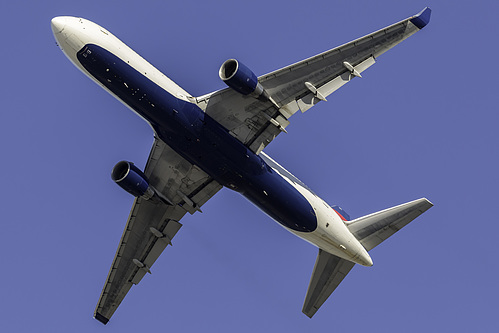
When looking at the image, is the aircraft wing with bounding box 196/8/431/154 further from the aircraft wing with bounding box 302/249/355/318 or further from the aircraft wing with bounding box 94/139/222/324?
the aircraft wing with bounding box 302/249/355/318

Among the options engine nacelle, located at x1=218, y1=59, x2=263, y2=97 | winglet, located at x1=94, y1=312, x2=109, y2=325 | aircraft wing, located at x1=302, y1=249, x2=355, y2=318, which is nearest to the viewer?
engine nacelle, located at x1=218, y1=59, x2=263, y2=97

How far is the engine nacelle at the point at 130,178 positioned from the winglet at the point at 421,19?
2113cm

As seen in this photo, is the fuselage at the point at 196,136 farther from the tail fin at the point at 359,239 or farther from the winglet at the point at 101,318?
the winglet at the point at 101,318

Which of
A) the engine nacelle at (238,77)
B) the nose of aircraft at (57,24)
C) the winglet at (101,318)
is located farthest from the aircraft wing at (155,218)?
the nose of aircraft at (57,24)

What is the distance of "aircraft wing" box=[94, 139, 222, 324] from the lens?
57875mm

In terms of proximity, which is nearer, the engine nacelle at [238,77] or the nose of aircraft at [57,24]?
the engine nacelle at [238,77]

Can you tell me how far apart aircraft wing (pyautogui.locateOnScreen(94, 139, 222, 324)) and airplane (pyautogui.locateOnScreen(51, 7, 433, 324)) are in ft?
0.26

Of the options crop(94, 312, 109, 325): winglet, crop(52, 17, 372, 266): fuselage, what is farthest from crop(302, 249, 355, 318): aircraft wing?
crop(94, 312, 109, 325): winglet

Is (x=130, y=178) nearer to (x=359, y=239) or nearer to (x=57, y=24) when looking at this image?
(x=57, y=24)

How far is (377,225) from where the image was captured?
58969mm

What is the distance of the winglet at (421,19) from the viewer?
5303 centimetres

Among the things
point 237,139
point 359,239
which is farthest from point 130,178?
point 359,239

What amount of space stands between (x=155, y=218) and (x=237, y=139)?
11340 millimetres

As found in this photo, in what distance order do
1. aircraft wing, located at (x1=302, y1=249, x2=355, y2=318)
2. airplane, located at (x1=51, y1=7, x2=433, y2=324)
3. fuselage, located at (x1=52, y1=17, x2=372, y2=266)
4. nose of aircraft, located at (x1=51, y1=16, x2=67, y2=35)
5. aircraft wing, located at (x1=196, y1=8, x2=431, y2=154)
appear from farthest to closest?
aircraft wing, located at (x1=302, y1=249, x2=355, y2=318) → aircraft wing, located at (x1=196, y1=8, x2=431, y2=154) → airplane, located at (x1=51, y1=7, x2=433, y2=324) → fuselage, located at (x1=52, y1=17, x2=372, y2=266) → nose of aircraft, located at (x1=51, y1=16, x2=67, y2=35)
